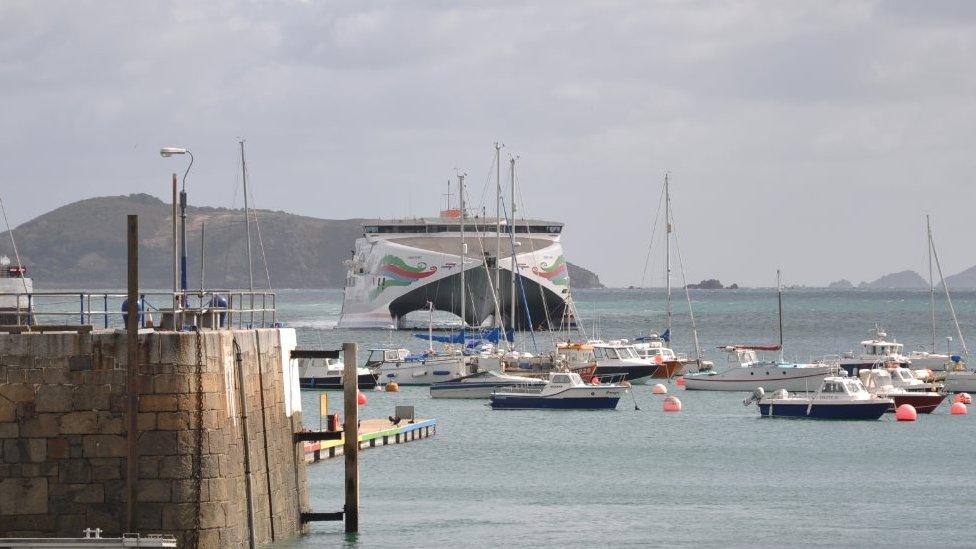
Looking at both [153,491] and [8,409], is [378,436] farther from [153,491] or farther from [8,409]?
[8,409]

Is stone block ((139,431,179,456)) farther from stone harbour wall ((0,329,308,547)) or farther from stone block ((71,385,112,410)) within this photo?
stone block ((71,385,112,410))

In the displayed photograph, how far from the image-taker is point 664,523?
95.6 ft

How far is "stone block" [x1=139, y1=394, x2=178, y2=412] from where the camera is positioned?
59.8ft

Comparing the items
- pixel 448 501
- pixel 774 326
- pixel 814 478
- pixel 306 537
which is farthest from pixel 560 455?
pixel 774 326

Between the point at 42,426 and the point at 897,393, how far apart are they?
130 feet

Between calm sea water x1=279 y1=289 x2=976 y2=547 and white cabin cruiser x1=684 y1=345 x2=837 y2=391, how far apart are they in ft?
9.61

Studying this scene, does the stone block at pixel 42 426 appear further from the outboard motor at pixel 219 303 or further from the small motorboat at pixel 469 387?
the small motorboat at pixel 469 387

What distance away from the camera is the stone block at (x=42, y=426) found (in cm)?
1828

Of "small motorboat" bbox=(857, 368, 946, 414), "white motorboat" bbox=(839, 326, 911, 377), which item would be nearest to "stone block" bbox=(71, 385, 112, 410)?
"small motorboat" bbox=(857, 368, 946, 414)

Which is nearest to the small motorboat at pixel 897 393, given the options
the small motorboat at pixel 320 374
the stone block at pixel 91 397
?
the small motorboat at pixel 320 374

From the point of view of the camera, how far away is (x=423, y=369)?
65.6 m

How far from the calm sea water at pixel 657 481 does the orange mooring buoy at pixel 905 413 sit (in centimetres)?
89

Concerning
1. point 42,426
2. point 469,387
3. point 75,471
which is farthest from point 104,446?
point 469,387

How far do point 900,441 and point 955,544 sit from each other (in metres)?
18.8
